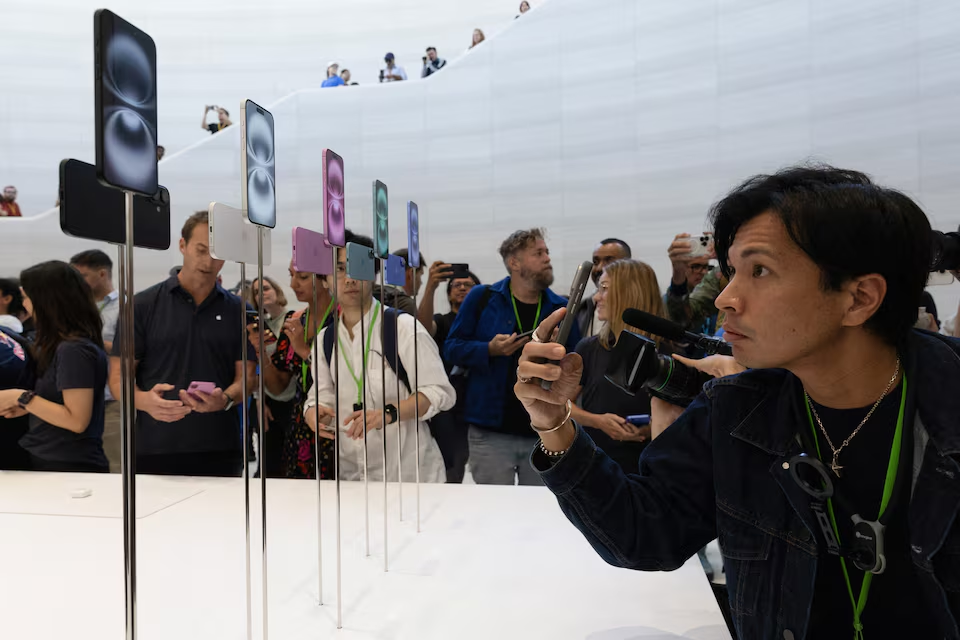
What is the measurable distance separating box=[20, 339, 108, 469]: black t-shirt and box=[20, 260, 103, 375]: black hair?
0.06 m

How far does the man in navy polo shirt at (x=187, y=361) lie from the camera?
7.85ft

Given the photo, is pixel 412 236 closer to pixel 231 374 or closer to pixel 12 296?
pixel 231 374

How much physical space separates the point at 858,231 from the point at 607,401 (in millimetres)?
1680

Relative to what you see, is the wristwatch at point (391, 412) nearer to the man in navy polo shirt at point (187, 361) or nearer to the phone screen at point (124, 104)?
the man in navy polo shirt at point (187, 361)

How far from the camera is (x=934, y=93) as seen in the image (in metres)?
3.71

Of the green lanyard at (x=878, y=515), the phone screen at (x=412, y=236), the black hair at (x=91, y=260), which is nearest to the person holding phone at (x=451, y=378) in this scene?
the phone screen at (x=412, y=236)

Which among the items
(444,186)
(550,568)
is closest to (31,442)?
(550,568)

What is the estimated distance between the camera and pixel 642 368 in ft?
3.71

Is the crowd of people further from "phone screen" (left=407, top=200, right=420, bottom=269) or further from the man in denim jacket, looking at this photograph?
the man in denim jacket

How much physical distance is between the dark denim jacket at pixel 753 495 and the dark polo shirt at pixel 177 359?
176cm

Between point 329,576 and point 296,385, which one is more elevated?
point 296,385

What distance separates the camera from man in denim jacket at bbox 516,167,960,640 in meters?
0.85

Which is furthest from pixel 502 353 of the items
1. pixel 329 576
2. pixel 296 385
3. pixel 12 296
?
pixel 12 296

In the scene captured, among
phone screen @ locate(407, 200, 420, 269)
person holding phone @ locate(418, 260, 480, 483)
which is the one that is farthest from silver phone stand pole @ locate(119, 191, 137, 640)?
person holding phone @ locate(418, 260, 480, 483)
